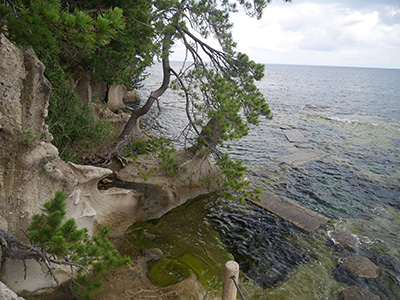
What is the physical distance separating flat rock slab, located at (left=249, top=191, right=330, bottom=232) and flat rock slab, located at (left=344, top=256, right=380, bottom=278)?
1.51 meters

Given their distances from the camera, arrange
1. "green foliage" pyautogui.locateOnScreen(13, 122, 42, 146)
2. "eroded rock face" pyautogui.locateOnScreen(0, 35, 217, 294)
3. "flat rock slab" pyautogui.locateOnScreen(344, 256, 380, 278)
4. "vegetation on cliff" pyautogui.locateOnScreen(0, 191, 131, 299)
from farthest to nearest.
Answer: "flat rock slab" pyautogui.locateOnScreen(344, 256, 380, 278) < "green foliage" pyautogui.locateOnScreen(13, 122, 42, 146) < "eroded rock face" pyautogui.locateOnScreen(0, 35, 217, 294) < "vegetation on cliff" pyautogui.locateOnScreen(0, 191, 131, 299)

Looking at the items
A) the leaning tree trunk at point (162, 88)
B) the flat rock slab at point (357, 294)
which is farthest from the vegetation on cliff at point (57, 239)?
the flat rock slab at point (357, 294)

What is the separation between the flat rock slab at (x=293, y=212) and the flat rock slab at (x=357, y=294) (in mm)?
2436

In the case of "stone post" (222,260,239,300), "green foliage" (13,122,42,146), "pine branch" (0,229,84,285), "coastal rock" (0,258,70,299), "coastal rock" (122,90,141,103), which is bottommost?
"coastal rock" (122,90,141,103)

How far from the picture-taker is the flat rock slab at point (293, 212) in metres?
8.94

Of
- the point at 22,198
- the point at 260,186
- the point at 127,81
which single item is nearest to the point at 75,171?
the point at 22,198

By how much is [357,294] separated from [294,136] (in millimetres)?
14828

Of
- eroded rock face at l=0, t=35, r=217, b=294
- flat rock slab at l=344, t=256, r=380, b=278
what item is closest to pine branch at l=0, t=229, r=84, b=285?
eroded rock face at l=0, t=35, r=217, b=294

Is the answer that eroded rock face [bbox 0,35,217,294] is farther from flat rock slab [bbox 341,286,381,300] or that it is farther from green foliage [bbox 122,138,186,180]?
flat rock slab [bbox 341,286,381,300]

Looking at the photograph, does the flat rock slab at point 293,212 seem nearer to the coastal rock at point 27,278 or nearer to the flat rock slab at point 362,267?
the flat rock slab at point 362,267

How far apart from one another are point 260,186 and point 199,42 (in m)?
6.33

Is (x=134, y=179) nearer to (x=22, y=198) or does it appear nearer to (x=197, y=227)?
(x=197, y=227)

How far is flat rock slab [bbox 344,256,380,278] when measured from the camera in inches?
269

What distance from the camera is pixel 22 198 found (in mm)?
5008
